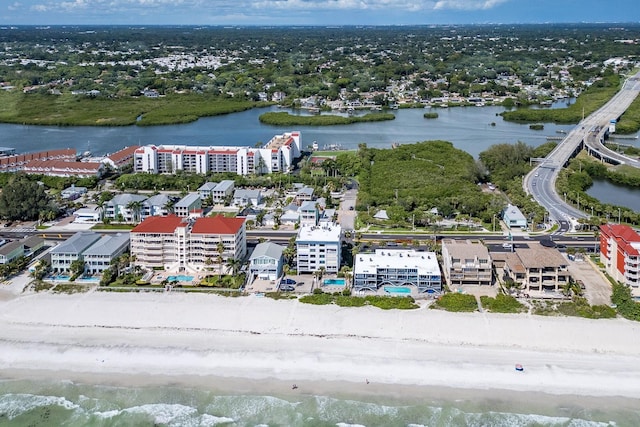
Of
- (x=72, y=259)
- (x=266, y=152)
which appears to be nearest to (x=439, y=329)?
(x=72, y=259)

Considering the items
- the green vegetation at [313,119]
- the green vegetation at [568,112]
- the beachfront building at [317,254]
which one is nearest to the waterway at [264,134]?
the green vegetation at [313,119]

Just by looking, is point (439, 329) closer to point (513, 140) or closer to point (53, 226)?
point (53, 226)

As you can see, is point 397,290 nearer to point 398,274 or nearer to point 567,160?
point 398,274

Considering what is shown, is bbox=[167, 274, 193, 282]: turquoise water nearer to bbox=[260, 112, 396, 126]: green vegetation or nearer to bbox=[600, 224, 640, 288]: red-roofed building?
bbox=[600, 224, 640, 288]: red-roofed building

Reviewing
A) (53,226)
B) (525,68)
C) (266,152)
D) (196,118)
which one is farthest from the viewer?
(525,68)

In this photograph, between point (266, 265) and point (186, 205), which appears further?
point (186, 205)

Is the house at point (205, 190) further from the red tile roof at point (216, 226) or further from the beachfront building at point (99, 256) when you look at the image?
the beachfront building at point (99, 256)

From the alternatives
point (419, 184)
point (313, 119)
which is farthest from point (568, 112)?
point (419, 184)
